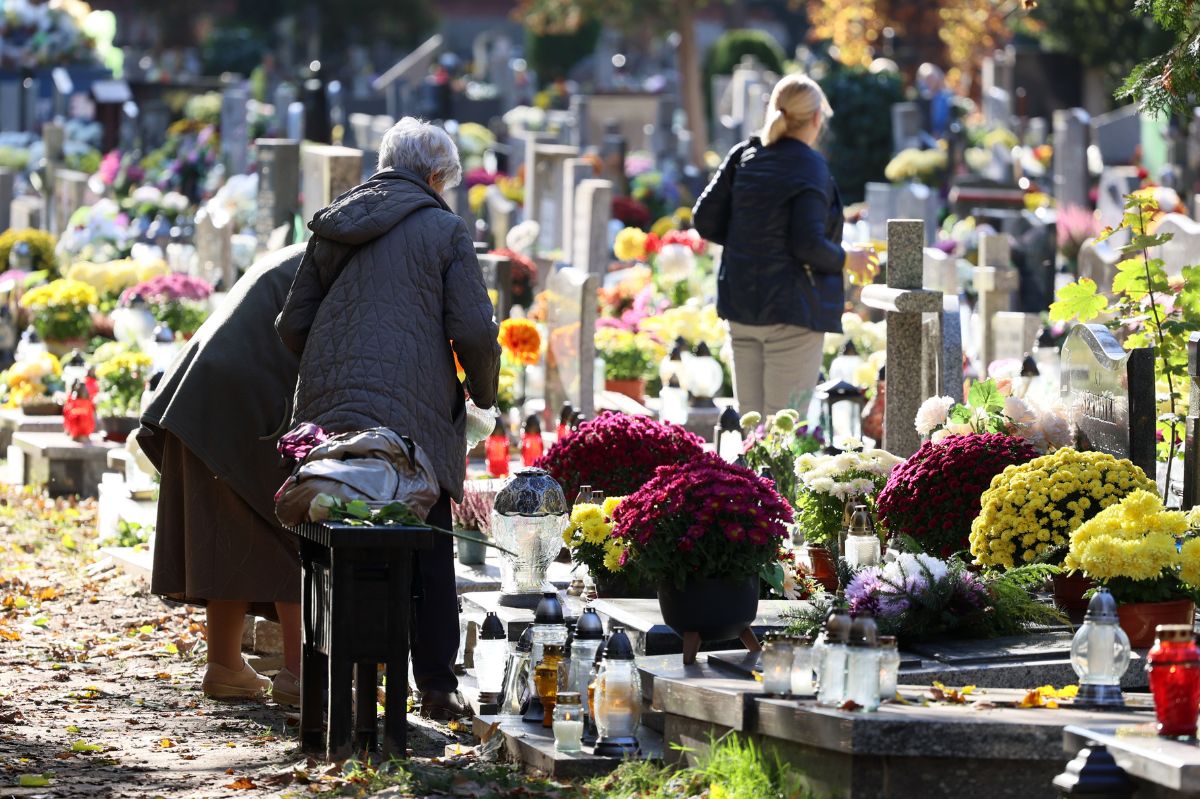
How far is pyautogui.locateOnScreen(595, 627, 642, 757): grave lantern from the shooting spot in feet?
17.9

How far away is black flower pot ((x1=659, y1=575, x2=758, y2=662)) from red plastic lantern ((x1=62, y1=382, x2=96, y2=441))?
6.80m

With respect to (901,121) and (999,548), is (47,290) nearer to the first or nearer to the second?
(999,548)

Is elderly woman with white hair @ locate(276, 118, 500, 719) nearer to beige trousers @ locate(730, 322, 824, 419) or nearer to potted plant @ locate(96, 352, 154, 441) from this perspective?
beige trousers @ locate(730, 322, 824, 419)

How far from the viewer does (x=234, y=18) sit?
2301 inches

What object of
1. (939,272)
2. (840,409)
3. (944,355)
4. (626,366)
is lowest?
(840,409)

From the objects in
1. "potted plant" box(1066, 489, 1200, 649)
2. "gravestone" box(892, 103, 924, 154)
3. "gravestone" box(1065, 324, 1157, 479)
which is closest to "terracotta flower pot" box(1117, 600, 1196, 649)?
"potted plant" box(1066, 489, 1200, 649)

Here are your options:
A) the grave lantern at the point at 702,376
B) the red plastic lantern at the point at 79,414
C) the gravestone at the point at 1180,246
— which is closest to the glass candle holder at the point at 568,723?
the grave lantern at the point at 702,376

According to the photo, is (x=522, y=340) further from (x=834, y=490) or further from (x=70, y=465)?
(x=834, y=490)

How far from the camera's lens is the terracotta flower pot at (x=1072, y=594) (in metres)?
6.07

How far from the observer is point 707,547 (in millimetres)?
5762

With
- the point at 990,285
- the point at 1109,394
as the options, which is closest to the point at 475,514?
the point at 1109,394

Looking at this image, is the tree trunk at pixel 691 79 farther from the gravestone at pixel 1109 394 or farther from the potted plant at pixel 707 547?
the potted plant at pixel 707 547

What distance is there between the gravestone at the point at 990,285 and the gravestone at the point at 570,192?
14.1ft

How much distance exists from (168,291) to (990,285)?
5629mm
